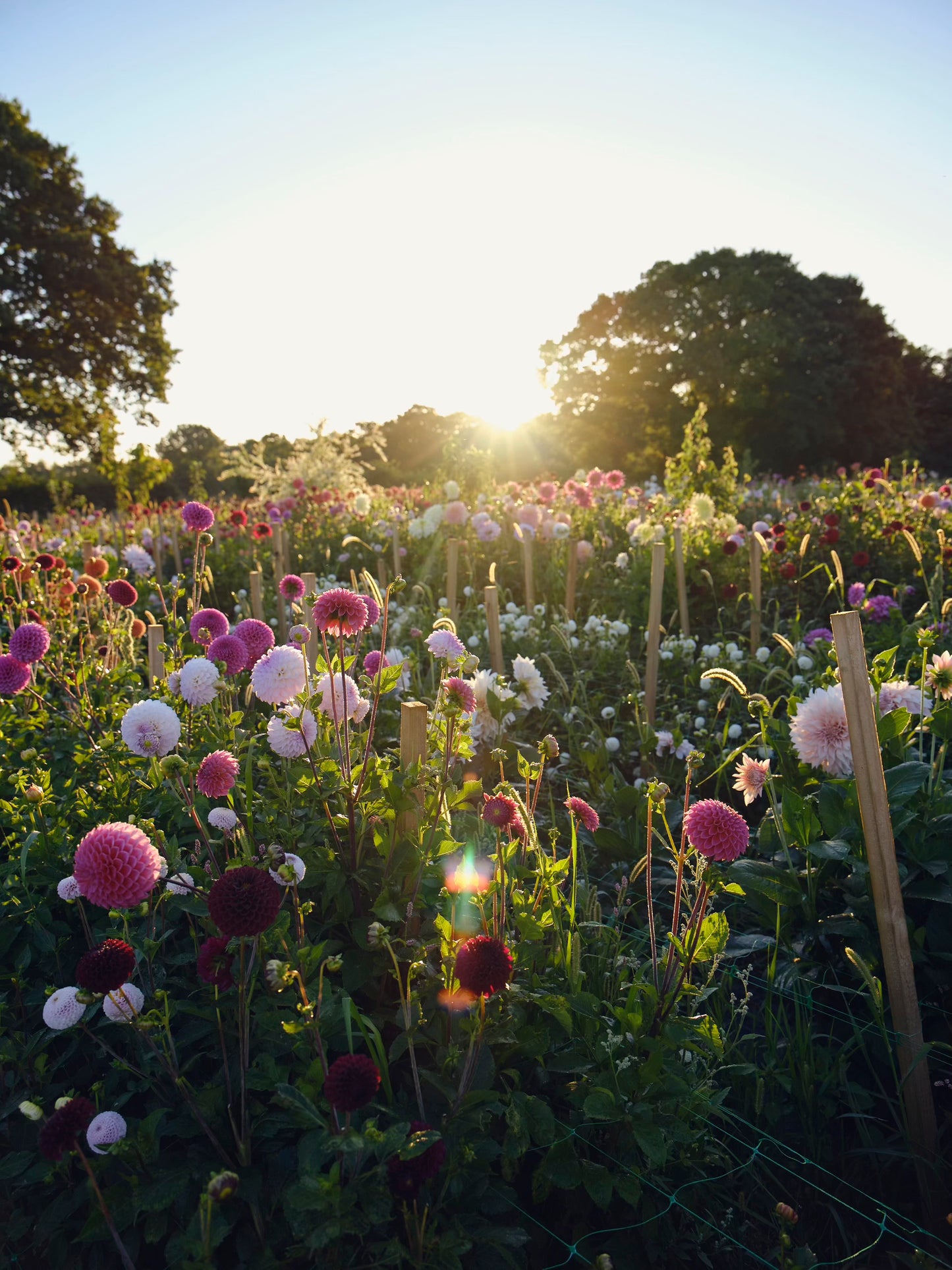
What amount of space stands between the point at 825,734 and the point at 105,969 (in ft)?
5.88

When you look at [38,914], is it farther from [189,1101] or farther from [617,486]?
[617,486]

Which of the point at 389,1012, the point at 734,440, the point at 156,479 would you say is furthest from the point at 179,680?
the point at 734,440

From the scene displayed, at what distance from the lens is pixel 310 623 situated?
75.9 inches

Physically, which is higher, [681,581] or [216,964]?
[681,581]

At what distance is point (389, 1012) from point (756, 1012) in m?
1.08

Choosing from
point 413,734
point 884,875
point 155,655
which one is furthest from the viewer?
point 155,655

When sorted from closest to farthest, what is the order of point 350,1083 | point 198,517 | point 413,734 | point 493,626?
1. point 350,1083
2. point 413,734
3. point 198,517
4. point 493,626

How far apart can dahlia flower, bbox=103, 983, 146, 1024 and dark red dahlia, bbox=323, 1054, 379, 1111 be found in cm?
37

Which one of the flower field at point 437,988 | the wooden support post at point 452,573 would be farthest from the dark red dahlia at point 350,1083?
the wooden support post at point 452,573

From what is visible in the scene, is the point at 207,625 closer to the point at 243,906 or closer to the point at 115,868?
the point at 115,868

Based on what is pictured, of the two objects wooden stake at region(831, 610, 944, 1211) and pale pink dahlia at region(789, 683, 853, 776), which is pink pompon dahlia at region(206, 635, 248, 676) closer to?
wooden stake at region(831, 610, 944, 1211)

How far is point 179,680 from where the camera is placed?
76.4 inches

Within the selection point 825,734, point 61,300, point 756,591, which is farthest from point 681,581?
point 61,300

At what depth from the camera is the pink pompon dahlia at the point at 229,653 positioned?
1.86m
